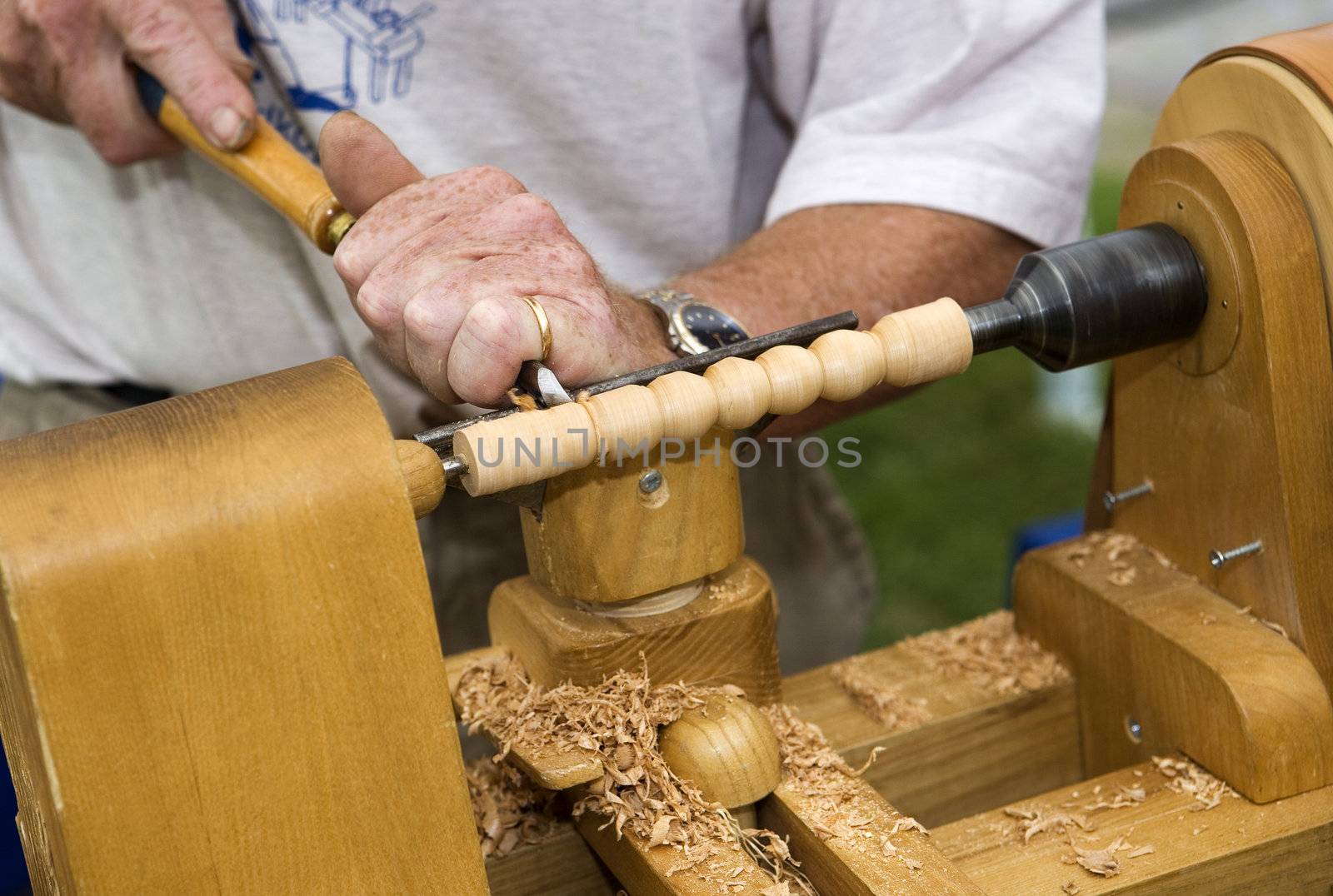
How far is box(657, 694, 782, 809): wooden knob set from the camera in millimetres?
676

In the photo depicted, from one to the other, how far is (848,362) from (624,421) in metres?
0.14

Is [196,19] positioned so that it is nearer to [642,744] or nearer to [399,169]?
[399,169]

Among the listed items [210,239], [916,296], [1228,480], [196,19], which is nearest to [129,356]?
[210,239]

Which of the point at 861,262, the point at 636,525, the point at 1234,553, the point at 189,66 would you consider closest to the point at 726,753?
the point at 636,525

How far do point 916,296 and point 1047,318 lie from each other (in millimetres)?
346

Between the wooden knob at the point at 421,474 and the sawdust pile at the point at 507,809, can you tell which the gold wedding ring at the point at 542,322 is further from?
the sawdust pile at the point at 507,809

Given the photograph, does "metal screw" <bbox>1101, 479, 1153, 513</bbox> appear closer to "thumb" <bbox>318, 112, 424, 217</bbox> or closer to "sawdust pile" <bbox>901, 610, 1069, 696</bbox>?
"sawdust pile" <bbox>901, 610, 1069, 696</bbox>

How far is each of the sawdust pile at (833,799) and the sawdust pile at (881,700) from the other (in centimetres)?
10

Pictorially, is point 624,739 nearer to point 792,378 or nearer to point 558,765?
point 558,765

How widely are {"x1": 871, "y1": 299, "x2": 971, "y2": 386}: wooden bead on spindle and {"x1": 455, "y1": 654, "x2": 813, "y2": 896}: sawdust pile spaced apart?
8.5 inches

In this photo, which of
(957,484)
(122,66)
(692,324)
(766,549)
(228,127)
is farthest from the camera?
(957,484)

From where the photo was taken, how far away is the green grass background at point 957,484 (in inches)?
110

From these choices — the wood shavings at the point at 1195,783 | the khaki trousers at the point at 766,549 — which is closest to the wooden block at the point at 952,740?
the wood shavings at the point at 1195,783

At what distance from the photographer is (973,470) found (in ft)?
10.8
